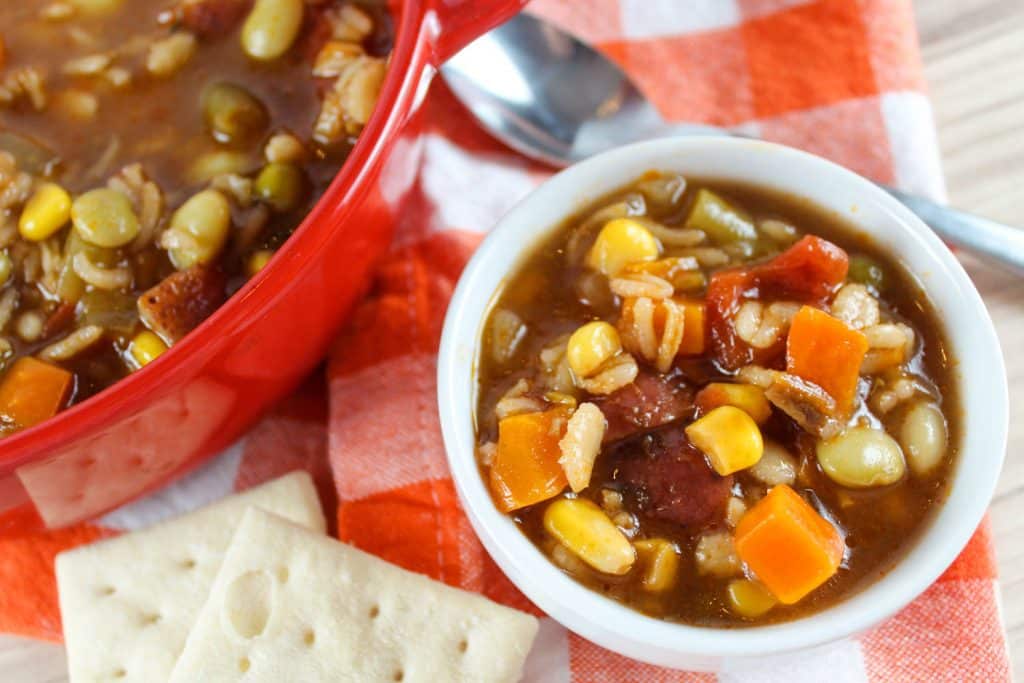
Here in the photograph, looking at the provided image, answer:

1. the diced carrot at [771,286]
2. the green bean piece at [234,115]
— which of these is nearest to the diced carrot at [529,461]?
the diced carrot at [771,286]

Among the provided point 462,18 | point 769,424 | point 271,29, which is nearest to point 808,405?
point 769,424

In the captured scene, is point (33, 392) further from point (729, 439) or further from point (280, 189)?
point (729, 439)

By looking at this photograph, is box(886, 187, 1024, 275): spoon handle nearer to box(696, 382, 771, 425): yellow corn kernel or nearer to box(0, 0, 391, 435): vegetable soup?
box(696, 382, 771, 425): yellow corn kernel

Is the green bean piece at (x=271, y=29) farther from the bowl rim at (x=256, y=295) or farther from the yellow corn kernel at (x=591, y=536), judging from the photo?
the yellow corn kernel at (x=591, y=536)

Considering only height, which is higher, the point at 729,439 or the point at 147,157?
the point at 147,157

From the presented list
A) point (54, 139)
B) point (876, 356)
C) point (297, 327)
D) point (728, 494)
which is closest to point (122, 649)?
point (297, 327)

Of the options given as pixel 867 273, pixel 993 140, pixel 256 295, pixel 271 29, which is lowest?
pixel 993 140

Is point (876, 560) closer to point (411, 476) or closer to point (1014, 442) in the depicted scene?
point (1014, 442)
